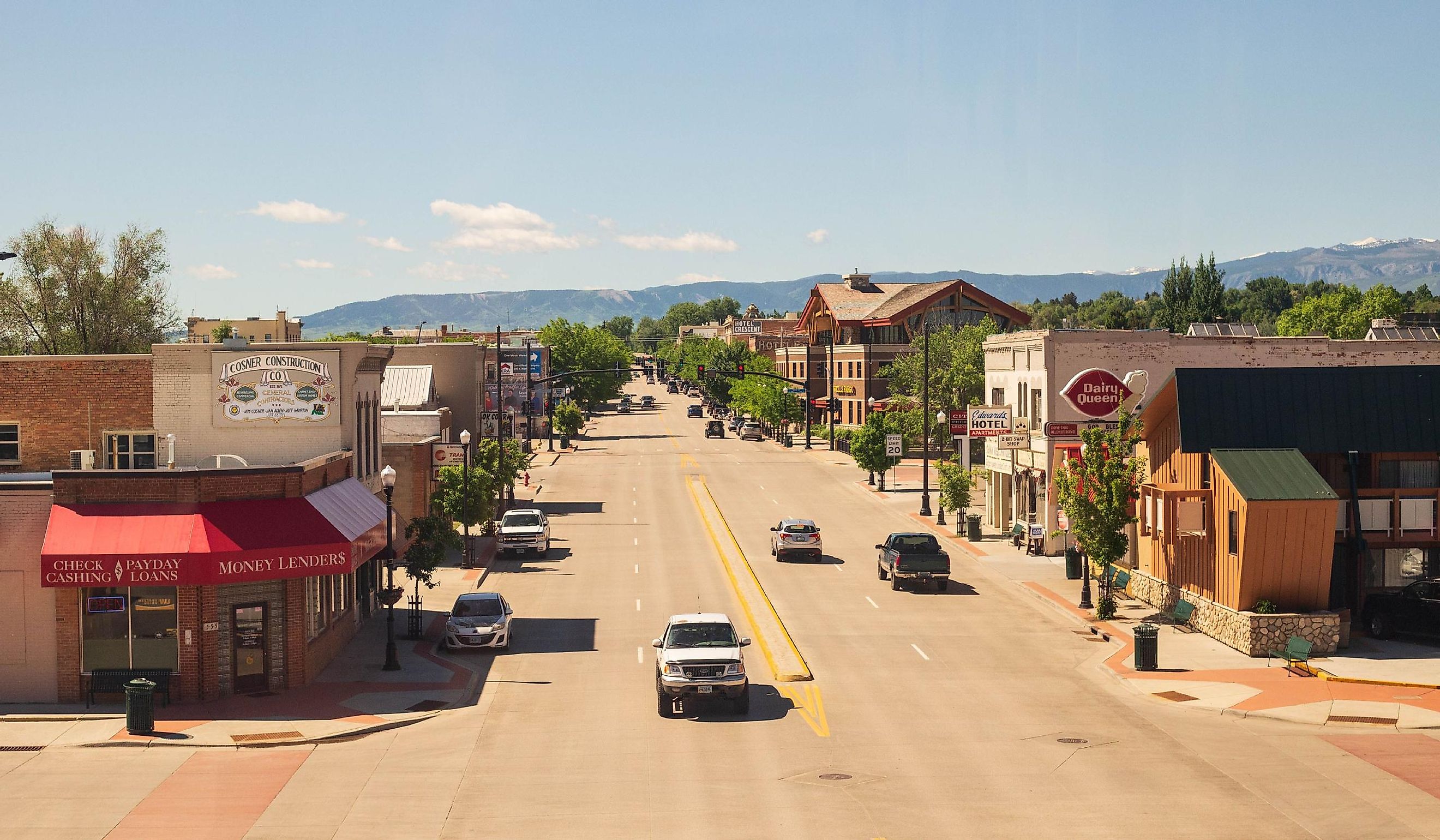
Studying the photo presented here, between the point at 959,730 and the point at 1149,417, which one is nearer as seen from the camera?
the point at 959,730

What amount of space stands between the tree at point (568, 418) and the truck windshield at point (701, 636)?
295 feet

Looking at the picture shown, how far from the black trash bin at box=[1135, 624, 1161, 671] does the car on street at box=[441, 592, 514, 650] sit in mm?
15923

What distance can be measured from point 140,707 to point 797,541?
97.9 feet

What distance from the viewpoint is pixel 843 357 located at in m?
132

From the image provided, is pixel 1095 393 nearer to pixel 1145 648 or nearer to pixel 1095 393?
pixel 1095 393

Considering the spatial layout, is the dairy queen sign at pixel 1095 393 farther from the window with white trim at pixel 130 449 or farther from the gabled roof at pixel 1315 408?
the window with white trim at pixel 130 449

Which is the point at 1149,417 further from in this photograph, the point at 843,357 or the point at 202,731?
the point at 843,357

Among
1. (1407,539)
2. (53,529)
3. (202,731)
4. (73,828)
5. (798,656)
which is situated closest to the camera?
(73,828)

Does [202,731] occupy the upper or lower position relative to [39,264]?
lower

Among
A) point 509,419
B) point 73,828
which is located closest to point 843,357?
point 509,419

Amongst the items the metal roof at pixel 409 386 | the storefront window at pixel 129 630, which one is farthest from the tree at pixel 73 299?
the storefront window at pixel 129 630

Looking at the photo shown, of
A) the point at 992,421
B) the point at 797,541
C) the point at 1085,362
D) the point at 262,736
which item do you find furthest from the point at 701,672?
the point at 992,421

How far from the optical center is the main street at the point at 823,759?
64.7 feet

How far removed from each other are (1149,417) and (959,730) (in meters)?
16.7
